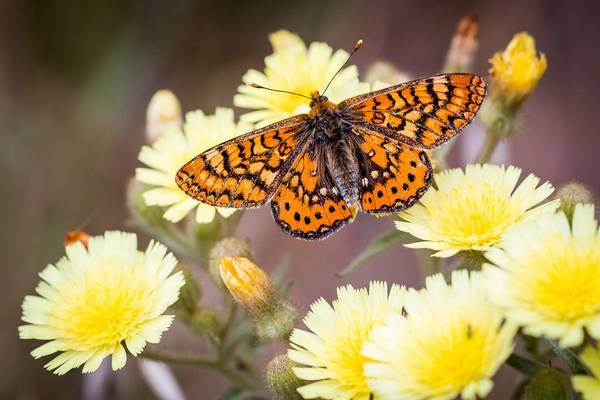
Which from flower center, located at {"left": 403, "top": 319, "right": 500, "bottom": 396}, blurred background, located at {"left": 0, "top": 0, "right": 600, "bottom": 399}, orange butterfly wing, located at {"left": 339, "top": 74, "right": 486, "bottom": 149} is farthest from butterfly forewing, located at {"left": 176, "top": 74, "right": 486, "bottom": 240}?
blurred background, located at {"left": 0, "top": 0, "right": 600, "bottom": 399}

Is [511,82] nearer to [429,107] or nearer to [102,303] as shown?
[429,107]

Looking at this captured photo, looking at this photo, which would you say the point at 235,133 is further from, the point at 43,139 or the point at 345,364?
the point at 43,139

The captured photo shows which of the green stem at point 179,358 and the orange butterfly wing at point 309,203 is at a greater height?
the orange butterfly wing at point 309,203

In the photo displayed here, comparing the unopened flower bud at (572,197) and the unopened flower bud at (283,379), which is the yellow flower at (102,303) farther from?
the unopened flower bud at (572,197)

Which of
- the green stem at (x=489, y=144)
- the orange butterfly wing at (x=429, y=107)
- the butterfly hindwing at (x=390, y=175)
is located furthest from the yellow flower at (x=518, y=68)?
the butterfly hindwing at (x=390, y=175)

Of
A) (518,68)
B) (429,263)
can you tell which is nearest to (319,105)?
(429,263)
